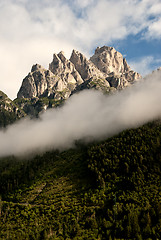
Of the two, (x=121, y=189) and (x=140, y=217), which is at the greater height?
(x=121, y=189)

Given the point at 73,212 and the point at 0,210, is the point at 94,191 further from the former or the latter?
the point at 0,210

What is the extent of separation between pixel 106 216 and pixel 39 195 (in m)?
82.9

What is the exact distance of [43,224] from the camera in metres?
138

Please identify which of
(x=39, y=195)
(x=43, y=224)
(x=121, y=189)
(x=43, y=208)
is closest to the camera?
(x=43, y=224)

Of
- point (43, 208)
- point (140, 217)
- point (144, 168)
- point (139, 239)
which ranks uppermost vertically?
point (144, 168)

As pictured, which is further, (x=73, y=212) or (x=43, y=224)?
(x=73, y=212)

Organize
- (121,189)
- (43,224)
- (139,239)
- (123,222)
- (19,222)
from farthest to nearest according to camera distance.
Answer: (121,189)
(19,222)
(43,224)
(123,222)
(139,239)

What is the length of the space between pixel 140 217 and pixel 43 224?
7251 cm

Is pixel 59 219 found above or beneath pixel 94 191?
beneath

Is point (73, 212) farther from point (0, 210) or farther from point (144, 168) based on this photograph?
point (144, 168)

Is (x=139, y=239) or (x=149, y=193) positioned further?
(x=149, y=193)

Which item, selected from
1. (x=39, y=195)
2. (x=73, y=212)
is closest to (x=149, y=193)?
(x=73, y=212)

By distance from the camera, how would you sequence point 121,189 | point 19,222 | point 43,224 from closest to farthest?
point 43,224
point 19,222
point 121,189

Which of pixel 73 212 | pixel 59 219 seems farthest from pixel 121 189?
pixel 59 219
